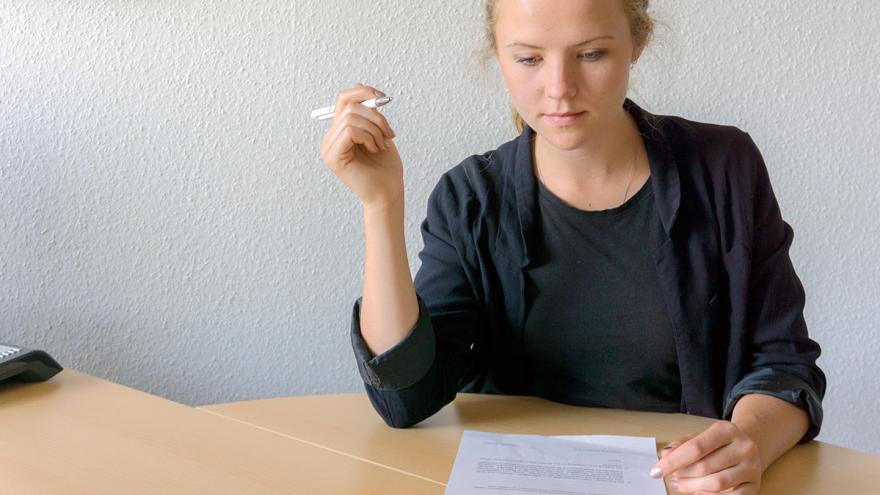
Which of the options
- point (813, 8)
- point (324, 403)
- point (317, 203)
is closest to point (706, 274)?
point (324, 403)

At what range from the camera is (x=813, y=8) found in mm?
1561

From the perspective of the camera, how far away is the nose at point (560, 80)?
3.49ft

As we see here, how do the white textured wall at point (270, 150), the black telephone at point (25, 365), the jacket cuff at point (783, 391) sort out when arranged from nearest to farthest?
the jacket cuff at point (783, 391) → the black telephone at point (25, 365) → the white textured wall at point (270, 150)

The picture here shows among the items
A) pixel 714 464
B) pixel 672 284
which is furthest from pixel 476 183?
pixel 714 464

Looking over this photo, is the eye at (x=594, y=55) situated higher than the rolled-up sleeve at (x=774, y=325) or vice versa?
the eye at (x=594, y=55)

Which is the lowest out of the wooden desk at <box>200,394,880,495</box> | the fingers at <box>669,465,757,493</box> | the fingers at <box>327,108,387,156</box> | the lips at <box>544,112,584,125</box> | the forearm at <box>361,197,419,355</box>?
the wooden desk at <box>200,394,880,495</box>

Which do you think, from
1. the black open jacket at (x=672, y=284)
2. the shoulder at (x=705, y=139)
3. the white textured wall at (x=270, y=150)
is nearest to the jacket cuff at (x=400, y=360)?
the black open jacket at (x=672, y=284)

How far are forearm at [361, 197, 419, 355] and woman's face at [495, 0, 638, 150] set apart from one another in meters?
0.22

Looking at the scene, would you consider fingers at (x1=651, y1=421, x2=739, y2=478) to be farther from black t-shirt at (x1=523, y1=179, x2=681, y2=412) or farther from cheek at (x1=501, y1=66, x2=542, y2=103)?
cheek at (x1=501, y1=66, x2=542, y2=103)

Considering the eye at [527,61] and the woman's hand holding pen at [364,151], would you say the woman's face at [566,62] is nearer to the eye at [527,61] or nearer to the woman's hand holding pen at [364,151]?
the eye at [527,61]

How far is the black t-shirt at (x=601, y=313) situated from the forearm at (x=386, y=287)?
207 millimetres

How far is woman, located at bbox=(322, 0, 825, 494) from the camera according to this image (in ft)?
3.57

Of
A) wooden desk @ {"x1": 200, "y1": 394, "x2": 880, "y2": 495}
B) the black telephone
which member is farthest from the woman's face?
the black telephone

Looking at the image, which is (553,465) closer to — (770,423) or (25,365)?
(770,423)
